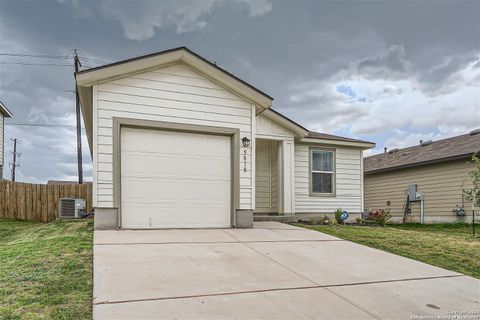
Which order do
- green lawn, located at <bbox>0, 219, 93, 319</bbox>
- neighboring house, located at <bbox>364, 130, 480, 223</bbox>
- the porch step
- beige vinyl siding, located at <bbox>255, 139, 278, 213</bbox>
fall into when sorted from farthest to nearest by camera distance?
1. neighboring house, located at <bbox>364, 130, 480, 223</bbox>
2. beige vinyl siding, located at <bbox>255, 139, 278, 213</bbox>
3. the porch step
4. green lawn, located at <bbox>0, 219, 93, 319</bbox>

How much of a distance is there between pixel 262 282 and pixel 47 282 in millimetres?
2292

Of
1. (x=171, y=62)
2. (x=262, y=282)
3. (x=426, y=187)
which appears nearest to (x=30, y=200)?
(x=171, y=62)

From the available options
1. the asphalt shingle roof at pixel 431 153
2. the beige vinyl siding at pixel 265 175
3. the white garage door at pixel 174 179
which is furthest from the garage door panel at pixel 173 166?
the asphalt shingle roof at pixel 431 153

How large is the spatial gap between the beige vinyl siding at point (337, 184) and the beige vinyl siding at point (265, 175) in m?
0.74

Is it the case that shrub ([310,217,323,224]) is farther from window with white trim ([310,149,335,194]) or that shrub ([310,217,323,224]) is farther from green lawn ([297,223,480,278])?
green lawn ([297,223,480,278])

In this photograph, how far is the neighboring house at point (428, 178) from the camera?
565 inches

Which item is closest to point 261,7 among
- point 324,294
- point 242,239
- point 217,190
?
point 217,190

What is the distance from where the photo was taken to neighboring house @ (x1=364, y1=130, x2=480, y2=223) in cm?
1436

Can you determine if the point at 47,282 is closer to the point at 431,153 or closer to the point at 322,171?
the point at 322,171

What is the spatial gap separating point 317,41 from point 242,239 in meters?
7.74

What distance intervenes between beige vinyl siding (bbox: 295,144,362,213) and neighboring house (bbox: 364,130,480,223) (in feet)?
12.0

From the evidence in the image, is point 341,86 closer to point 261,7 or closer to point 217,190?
point 261,7

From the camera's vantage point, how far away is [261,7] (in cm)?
1054

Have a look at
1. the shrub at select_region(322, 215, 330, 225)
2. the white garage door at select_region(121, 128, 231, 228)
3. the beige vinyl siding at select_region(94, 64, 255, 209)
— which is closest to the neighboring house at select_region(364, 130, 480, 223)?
the shrub at select_region(322, 215, 330, 225)
